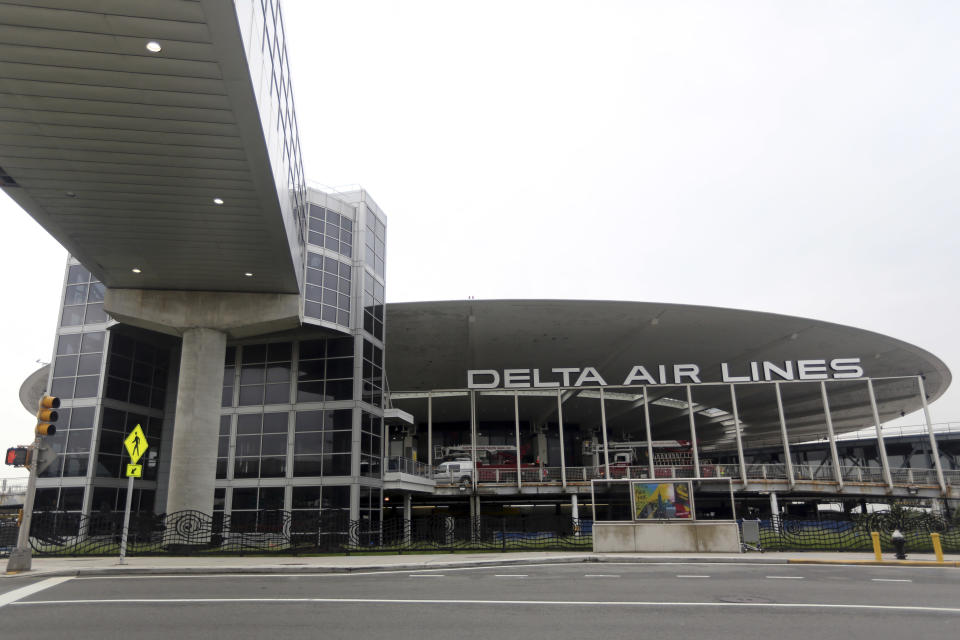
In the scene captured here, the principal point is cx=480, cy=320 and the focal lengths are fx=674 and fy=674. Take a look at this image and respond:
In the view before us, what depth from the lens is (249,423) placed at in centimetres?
3409

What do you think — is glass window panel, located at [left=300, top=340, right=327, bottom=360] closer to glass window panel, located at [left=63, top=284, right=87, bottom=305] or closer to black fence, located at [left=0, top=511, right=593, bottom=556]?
black fence, located at [left=0, top=511, right=593, bottom=556]

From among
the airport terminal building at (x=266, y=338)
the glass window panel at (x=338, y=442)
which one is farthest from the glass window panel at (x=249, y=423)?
the glass window panel at (x=338, y=442)

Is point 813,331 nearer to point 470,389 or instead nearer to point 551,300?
point 551,300

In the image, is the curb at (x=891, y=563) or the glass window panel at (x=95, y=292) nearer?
the curb at (x=891, y=563)

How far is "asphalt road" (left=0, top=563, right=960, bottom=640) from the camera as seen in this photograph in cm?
882

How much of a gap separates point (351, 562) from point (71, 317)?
25.6 meters

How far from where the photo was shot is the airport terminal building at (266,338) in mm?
14062

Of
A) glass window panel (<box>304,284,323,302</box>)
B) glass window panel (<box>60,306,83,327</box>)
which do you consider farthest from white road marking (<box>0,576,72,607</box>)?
glass window panel (<box>60,306,83,327</box>)

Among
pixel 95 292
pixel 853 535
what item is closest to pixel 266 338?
pixel 95 292

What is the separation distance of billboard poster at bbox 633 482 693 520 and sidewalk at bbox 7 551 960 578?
5.16 feet

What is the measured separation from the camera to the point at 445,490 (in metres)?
40.4

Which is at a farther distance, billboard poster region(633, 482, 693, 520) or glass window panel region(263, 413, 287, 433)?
glass window panel region(263, 413, 287, 433)

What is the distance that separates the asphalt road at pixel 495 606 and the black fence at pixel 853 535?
28.0ft

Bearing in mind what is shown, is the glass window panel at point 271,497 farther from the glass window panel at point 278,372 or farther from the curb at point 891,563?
the curb at point 891,563
